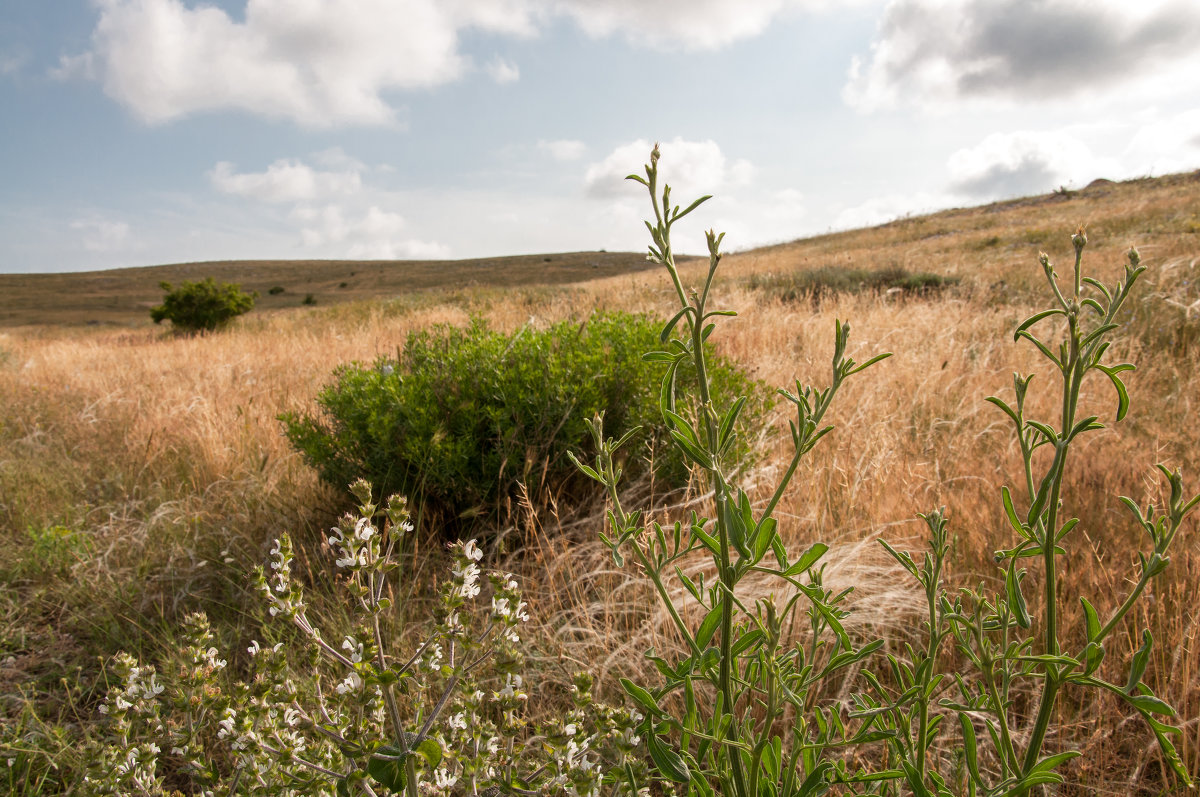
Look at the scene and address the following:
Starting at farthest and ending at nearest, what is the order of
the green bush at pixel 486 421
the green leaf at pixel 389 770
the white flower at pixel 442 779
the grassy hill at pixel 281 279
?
the grassy hill at pixel 281 279
the green bush at pixel 486 421
the white flower at pixel 442 779
the green leaf at pixel 389 770

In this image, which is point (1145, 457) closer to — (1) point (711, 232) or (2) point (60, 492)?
(1) point (711, 232)

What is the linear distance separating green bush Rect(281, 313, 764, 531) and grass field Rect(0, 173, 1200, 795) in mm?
226

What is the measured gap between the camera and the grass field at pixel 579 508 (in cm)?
211

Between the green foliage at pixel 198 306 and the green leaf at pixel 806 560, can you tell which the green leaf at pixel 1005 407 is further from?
the green foliage at pixel 198 306

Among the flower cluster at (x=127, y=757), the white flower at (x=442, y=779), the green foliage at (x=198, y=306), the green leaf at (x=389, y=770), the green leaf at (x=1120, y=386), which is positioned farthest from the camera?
the green foliage at (x=198, y=306)

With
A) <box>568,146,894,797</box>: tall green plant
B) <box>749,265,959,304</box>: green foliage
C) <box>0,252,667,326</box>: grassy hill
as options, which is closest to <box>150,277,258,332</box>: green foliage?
<box>749,265,959,304</box>: green foliage

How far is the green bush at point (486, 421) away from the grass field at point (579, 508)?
0.23 metres

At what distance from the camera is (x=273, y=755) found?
124cm

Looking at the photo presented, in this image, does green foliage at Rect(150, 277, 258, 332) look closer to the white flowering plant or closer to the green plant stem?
the white flowering plant

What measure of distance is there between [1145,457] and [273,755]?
3.71 m

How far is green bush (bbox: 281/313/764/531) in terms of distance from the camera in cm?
308

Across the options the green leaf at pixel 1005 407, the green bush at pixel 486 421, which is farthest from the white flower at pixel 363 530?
the green bush at pixel 486 421

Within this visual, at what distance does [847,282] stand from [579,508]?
8.55 meters

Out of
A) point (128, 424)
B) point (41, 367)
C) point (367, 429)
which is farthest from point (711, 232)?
point (41, 367)
